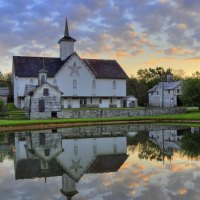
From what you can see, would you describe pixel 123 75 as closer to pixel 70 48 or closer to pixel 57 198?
pixel 70 48

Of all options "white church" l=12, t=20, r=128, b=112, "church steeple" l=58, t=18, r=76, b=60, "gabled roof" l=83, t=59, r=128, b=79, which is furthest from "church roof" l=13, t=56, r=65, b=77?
"gabled roof" l=83, t=59, r=128, b=79

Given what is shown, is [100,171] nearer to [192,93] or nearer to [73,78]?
[73,78]

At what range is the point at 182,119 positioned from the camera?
169 ft

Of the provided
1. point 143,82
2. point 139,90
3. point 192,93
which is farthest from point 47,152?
point 143,82

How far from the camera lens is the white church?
67.7 m

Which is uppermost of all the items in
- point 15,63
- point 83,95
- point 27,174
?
point 15,63

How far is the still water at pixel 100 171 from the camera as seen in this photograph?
1230cm

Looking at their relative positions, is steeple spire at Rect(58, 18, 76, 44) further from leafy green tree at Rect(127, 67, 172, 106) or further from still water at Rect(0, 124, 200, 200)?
still water at Rect(0, 124, 200, 200)

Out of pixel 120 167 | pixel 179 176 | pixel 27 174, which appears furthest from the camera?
pixel 120 167

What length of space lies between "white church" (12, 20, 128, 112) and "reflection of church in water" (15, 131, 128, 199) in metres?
40.5

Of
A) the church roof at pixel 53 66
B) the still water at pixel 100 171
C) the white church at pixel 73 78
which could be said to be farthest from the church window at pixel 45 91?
the still water at pixel 100 171

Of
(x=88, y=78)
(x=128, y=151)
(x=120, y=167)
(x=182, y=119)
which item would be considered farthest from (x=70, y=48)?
(x=120, y=167)

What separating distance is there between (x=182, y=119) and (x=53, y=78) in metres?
28.4

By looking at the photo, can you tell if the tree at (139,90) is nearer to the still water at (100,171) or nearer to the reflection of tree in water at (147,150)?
the reflection of tree in water at (147,150)
